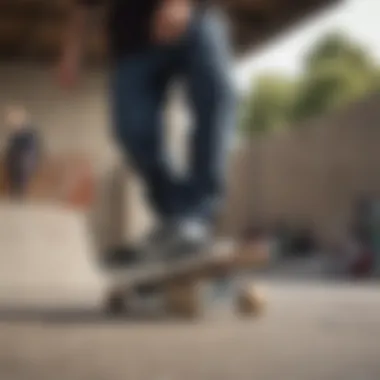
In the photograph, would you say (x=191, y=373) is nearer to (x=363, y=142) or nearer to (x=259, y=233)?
(x=363, y=142)

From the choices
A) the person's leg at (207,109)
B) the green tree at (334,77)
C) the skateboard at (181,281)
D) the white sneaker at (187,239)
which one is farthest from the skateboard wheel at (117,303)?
the green tree at (334,77)

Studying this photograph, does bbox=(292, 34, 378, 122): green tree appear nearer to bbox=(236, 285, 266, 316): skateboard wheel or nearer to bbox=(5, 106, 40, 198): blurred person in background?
bbox=(5, 106, 40, 198): blurred person in background

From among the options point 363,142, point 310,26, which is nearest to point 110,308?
point 310,26

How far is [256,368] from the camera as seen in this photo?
57.1 inches

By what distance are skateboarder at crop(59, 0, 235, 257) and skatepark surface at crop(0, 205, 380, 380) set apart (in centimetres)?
27

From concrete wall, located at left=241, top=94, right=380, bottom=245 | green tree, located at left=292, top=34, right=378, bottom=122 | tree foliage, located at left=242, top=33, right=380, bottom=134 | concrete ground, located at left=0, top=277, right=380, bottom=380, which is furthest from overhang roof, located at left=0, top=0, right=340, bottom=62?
green tree, located at left=292, top=34, right=378, bottom=122

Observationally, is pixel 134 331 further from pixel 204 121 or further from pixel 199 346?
pixel 204 121

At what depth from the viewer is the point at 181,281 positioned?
2.43 meters

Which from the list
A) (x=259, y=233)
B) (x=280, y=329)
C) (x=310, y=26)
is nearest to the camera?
(x=280, y=329)

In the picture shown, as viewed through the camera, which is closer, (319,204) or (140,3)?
(140,3)

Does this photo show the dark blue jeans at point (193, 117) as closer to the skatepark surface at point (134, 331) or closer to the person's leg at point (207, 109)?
the person's leg at point (207, 109)

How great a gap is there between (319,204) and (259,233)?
582 millimetres

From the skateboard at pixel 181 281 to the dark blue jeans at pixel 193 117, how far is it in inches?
4.6

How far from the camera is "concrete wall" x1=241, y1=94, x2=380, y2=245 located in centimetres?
754
